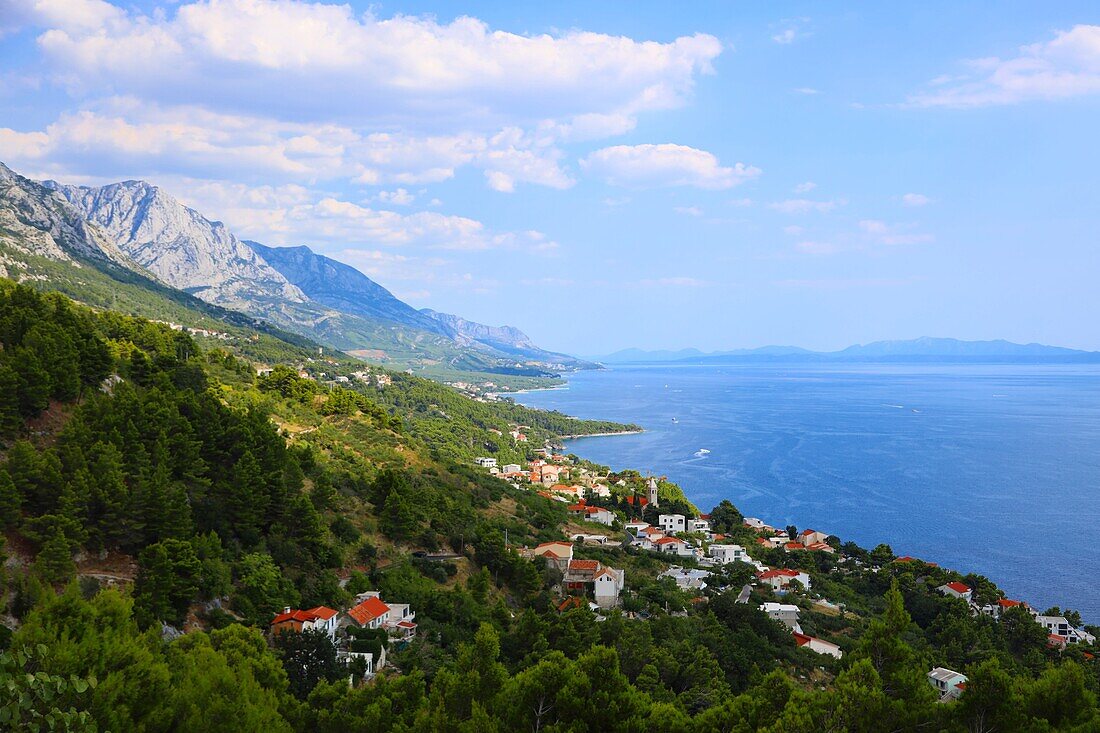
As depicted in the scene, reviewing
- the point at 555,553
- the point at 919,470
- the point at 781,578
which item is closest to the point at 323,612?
the point at 555,553

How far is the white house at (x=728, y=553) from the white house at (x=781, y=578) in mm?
3140

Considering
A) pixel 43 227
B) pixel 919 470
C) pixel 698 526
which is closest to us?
pixel 698 526

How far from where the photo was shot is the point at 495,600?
25.4m

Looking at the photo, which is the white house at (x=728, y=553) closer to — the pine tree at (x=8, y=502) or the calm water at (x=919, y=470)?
the calm water at (x=919, y=470)

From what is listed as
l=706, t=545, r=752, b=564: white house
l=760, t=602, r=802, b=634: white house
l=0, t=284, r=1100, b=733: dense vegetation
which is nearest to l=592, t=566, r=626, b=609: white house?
l=0, t=284, r=1100, b=733: dense vegetation

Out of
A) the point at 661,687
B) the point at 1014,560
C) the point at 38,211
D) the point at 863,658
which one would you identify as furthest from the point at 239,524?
the point at 38,211

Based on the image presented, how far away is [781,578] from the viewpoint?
120 feet

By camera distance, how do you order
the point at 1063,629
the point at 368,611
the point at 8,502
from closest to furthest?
the point at 8,502 < the point at 368,611 < the point at 1063,629

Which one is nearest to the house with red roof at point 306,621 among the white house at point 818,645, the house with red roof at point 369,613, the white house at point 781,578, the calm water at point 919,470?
the house with red roof at point 369,613

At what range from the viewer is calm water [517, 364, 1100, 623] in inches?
1898

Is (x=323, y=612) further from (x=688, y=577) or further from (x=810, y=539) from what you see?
(x=810, y=539)

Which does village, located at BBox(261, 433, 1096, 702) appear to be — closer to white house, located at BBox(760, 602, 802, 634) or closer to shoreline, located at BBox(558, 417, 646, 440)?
white house, located at BBox(760, 602, 802, 634)

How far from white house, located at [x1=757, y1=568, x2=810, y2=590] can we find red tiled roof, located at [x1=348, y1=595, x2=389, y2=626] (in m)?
22.3

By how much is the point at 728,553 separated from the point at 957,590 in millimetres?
11504
